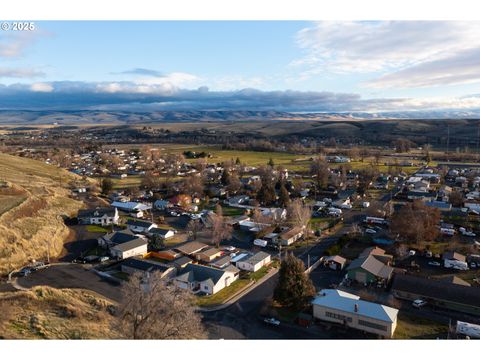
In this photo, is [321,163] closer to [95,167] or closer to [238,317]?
[238,317]

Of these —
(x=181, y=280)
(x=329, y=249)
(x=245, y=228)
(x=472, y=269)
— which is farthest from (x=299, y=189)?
(x=181, y=280)

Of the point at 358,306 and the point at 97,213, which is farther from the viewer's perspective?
the point at 97,213

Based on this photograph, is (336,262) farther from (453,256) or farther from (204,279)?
(204,279)

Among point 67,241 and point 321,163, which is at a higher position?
point 321,163

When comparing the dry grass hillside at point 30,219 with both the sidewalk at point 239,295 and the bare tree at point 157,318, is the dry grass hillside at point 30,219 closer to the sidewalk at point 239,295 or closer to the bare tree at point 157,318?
the sidewalk at point 239,295

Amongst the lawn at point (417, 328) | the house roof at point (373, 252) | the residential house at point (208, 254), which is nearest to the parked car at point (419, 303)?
the lawn at point (417, 328)

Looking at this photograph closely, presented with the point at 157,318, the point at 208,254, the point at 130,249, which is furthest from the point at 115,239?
the point at 157,318
